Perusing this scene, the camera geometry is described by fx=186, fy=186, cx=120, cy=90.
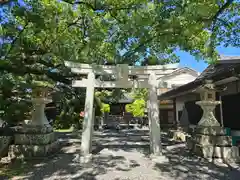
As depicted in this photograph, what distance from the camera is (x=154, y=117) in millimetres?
6508

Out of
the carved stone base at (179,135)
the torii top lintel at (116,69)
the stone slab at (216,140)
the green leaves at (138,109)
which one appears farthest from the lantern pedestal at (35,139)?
the green leaves at (138,109)

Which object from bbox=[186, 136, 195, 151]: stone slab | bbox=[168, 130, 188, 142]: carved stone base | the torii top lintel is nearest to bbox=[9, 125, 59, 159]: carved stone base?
the torii top lintel

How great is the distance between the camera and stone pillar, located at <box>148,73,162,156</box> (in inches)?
250

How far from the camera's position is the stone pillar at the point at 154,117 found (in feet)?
20.9

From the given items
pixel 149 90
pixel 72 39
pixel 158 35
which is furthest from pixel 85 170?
pixel 72 39

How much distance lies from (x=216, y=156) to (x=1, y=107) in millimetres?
7468

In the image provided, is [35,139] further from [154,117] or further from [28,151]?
[154,117]

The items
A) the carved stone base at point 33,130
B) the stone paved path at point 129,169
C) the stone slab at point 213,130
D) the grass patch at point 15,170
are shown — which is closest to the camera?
the stone paved path at point 129,169

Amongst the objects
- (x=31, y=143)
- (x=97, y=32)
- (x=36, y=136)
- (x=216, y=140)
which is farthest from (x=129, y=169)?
(x=97, y=32)

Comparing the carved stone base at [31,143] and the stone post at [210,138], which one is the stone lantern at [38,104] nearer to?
the carved stone base at [31,143]

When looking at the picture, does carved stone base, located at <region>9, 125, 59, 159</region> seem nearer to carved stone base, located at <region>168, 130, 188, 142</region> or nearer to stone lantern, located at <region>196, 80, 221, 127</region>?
stone lantern, located at <region>196, 80, 221, 127</region>

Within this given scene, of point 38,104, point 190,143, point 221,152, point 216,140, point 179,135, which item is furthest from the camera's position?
point 179,135

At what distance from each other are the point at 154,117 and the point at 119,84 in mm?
1699

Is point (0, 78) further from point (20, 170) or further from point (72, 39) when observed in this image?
point (72, 39)
